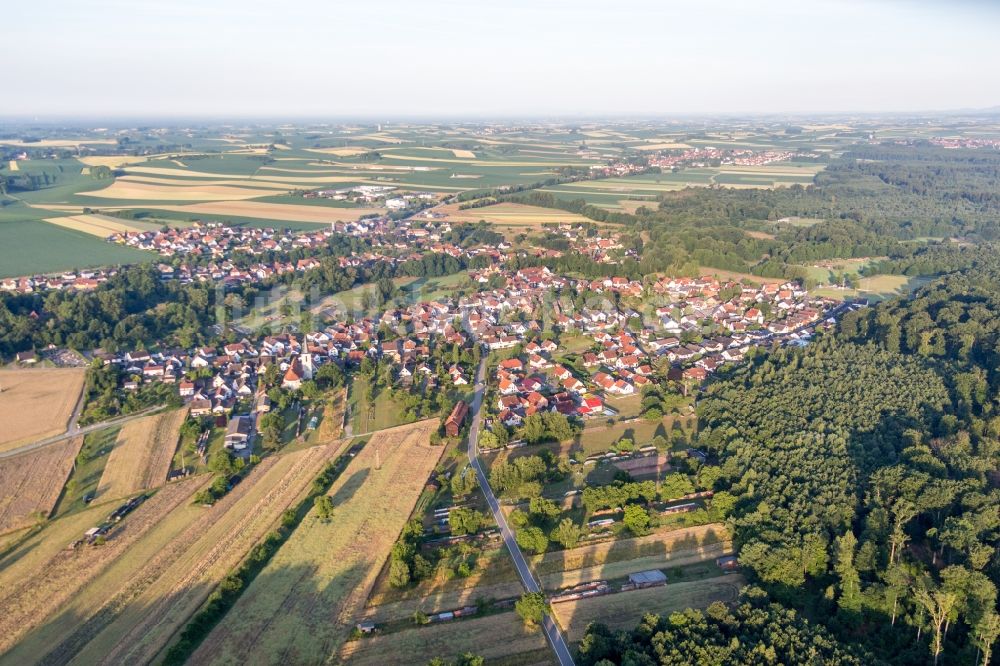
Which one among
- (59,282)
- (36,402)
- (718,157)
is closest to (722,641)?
(36,402)

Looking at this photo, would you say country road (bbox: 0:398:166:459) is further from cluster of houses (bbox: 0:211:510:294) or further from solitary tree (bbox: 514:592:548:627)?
solitary tree (bbox: 514:592:548:627)

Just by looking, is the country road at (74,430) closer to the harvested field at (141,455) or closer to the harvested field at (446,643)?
the harvested field at (141,455)

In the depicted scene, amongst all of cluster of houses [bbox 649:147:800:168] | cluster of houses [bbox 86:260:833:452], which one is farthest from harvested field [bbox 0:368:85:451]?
cluster of houses [bbox 649:147:800:168]

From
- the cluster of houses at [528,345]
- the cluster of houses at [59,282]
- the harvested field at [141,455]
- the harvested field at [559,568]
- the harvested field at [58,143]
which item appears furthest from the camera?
the harvested field at [58,143]

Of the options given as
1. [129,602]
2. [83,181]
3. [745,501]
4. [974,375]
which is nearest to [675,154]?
[83,181]

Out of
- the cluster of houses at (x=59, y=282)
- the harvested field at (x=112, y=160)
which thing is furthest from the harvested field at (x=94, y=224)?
the harvested field at (x=112, y=160)

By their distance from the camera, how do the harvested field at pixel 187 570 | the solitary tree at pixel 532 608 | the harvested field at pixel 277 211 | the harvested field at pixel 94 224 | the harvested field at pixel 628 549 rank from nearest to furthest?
1. the harvested field at pixel 187 570
2. the solitary tree at pixel 532 608
3. the harvested field at pixel 628 549
4. the harvested field at pixel 94 224
5. the harvested field at pixel 277 211

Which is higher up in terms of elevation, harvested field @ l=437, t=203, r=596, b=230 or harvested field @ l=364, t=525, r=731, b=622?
harvested field @ l=437, t=203, r=596, b=230

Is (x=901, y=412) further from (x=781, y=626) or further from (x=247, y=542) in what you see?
(x=247, y=542)
